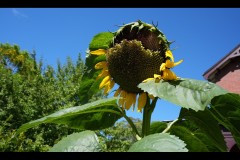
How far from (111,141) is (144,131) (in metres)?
18.6

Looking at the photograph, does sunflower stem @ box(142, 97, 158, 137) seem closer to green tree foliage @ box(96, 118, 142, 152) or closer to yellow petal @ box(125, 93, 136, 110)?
yellow petal @ box(125, 93, 136, 110)

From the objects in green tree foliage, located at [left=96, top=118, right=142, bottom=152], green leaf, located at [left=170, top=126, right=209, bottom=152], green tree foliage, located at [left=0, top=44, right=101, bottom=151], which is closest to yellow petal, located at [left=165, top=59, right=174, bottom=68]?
green leaf, located at [left=170, top=126, right=209, bottom=152]

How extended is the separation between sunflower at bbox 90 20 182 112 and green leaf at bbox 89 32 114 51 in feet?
0.19

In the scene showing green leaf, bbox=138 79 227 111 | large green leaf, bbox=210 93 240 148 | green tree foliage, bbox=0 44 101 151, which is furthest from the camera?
green tree foliage, bbox=0 44 101 151

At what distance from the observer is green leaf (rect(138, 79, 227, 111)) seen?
1.20 metres

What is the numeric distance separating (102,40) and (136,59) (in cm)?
21

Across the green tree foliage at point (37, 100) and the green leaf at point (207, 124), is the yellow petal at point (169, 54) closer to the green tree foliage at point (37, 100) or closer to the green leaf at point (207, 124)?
the green leaf at point (207, 124)

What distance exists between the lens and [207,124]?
1.44 m

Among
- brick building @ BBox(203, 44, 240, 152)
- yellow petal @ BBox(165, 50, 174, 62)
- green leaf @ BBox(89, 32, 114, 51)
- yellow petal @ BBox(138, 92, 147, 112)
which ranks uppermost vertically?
brick building @ BBox(203, 44, 240, 152)

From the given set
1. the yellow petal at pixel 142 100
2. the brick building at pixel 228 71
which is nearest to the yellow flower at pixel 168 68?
the yellow petal at pixel 142 100

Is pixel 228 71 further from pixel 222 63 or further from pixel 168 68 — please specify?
pixel 168 68

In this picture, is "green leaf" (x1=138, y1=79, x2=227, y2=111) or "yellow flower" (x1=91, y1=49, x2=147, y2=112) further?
"yellow flower" (x1=91, y1=49, x2=147, y2=112)

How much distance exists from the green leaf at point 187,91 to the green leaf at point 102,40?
1.27 feet
